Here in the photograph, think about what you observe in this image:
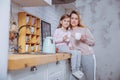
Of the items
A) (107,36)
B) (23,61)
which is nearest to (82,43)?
(23,61)

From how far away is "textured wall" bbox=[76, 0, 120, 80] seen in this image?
4109 mm

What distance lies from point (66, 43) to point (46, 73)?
880mm

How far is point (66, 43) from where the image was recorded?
2.46 metres

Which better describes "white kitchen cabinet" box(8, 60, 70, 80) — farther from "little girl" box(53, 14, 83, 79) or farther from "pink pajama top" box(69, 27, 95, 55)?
"pink pajama top" box(69, 27, 95, 55)

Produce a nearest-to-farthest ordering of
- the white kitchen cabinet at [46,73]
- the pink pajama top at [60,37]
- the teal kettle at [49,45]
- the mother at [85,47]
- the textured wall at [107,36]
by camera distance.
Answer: the white kitchen cabinet at [46,73] < the teal kettle at [49,45] < the mother at [85,47] < the pink pajama top at [60,37] < the textured wall at [107,36]

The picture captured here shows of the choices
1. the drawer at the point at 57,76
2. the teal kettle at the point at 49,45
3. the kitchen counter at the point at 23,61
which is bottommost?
the drawer at the point at 57,76

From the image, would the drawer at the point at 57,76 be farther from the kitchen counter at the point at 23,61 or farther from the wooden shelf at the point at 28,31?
the wooden shelf at the point at 28,31

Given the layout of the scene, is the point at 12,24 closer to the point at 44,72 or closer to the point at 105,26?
the point at 44,72

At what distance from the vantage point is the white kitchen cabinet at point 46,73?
3.63ft

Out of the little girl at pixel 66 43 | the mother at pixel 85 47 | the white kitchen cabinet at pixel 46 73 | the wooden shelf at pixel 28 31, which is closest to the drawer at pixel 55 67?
the white kitchen cabinet at pixel 46 73

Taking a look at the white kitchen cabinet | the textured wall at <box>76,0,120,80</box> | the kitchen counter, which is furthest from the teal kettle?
the textured wall at <box>76,0,120,80</box>

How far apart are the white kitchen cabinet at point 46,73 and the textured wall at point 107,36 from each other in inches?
78.6

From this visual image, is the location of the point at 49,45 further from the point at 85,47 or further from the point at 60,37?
the point at 85,47

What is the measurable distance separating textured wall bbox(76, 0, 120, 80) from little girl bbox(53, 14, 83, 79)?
175 cm
